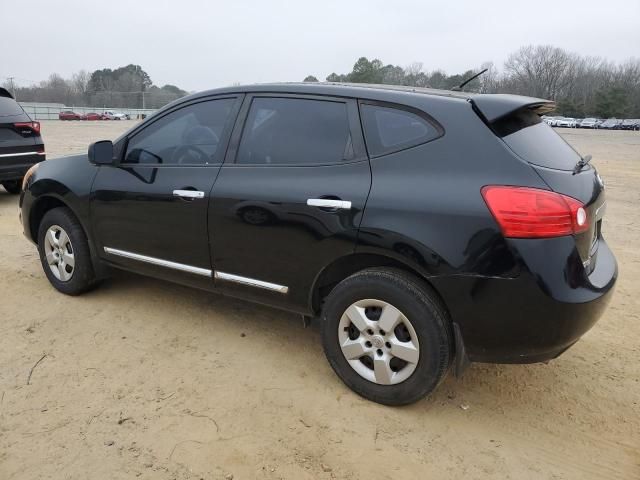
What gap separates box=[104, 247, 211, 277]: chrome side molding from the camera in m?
3.40

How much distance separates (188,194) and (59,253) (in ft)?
5.14

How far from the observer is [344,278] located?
297cm

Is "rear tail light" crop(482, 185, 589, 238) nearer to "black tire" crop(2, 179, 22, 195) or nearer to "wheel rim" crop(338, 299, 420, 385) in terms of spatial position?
"wheel rim" crop(338, 299, 420, 385)

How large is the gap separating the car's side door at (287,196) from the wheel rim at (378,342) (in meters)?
0.31

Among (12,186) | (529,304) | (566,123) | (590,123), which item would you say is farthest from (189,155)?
(590,123)

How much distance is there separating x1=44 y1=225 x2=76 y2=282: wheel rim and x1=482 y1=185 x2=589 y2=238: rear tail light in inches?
128

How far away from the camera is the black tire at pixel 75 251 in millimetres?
4020

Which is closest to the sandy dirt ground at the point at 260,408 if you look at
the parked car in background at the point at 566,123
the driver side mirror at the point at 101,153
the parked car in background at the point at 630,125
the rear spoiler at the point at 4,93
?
the driver side mirror at the point at 101,153

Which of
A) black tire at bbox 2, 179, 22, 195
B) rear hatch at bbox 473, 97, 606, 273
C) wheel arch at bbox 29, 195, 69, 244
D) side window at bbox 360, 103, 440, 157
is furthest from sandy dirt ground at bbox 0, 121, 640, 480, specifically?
black tire at bbox 2, 179, 22, 195

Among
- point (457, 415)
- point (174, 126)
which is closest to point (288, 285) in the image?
point (457, 415)

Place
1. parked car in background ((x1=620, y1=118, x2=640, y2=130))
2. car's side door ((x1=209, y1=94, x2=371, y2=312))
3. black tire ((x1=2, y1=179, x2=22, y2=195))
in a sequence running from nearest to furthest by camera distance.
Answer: car's side door ((x1=209, y1=94, x2=371, y2=312)) < black tire ((x1=2, y1=179, x2=22, y2=195)) < parked car in background ((x1=620, y1=118, x2=640, y2=130))

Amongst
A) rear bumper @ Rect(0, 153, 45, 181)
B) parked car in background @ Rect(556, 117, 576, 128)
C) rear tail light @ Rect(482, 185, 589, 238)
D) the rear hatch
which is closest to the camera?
rear tail light @ Rect(482, 185, 589, 238)

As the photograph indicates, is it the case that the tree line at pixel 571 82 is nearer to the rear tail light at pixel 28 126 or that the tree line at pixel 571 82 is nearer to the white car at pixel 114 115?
the white car at pixel 114 115

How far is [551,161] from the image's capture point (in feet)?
8.55
